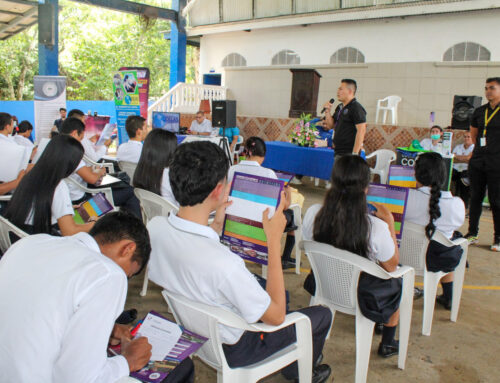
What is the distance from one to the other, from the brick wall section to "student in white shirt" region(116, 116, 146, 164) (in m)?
4.67

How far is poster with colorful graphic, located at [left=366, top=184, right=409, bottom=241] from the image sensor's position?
232 cm

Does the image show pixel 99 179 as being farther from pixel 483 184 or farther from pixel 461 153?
pixel 461 153

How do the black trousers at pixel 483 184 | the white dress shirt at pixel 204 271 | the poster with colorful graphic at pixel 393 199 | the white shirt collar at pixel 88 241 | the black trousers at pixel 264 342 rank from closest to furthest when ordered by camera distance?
the white shirt collar at pixel 88 241 < the white dress shirt at pixel 204 271 < the black trousers at pixel 264 342 < the poster with colorful graphic at pixel 393 199 < the black trousers at pixel 483 184

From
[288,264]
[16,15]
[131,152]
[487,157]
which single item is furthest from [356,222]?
[16,15]

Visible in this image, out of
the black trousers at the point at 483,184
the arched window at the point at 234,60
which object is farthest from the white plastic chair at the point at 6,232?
the arched window at the point at 234,60

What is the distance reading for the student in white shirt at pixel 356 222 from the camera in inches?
80.4

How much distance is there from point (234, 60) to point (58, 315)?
49.3 feet

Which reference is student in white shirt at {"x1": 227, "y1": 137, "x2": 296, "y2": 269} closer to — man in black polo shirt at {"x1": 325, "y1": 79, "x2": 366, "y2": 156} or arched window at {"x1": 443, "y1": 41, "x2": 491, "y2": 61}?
man in black polo shirt at {"x1": 325, "y1": 79, "x2": 366, "y2": 156}

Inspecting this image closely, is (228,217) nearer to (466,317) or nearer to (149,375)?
(149,375)

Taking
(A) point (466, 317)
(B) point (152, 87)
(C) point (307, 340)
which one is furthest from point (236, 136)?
(B) point (152, 87)

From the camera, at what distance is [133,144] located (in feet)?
13.8

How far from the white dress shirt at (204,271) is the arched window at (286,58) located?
501 inches

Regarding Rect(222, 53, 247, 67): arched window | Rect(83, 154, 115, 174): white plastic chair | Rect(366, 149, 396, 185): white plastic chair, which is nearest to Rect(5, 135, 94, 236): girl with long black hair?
Rect(83, 154, 115, 174): white plastic chair

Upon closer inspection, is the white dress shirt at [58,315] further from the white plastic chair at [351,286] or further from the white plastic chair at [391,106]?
the white plastic chair at [391,106]
